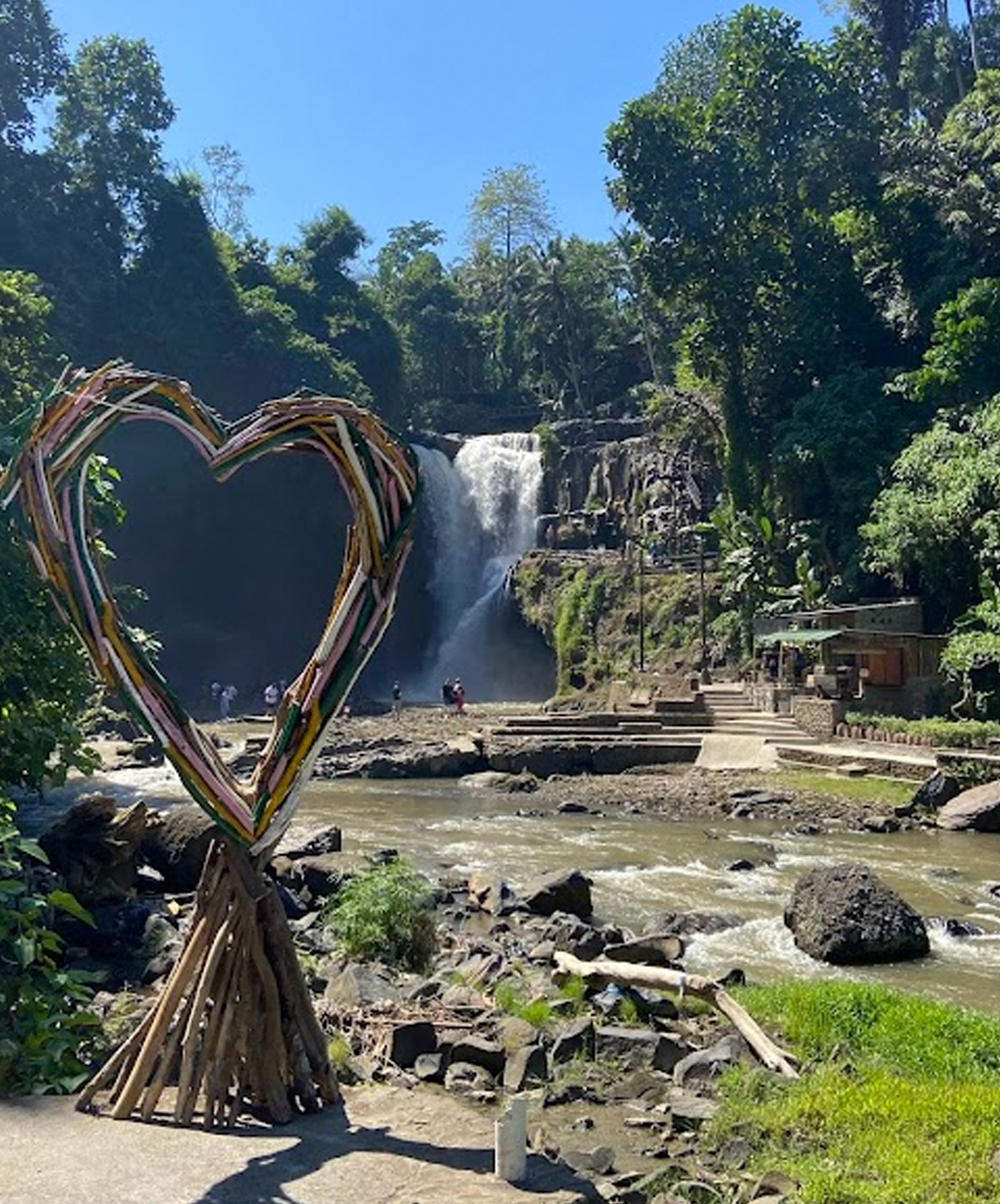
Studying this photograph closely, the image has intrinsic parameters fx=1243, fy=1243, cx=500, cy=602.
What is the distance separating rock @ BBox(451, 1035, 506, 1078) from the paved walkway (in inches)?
56.3

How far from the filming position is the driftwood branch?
7684 millimetres

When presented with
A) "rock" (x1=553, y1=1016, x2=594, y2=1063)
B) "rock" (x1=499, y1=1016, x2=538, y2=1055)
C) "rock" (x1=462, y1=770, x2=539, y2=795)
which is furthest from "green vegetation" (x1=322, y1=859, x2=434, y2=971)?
"rock" (x1=462, y1=770, x2=539, y2=795)

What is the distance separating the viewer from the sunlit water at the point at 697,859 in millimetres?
11953

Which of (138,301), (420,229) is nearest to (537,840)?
(138,301)

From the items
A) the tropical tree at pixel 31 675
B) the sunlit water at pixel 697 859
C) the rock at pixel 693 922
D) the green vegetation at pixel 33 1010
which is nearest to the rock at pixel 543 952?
the sunlit water at pixel 697 859

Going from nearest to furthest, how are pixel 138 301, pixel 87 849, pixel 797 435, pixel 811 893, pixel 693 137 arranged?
pixel 87 849, pixel 811 893, pixel 797 435, pixel 693 137, pixel 138 301

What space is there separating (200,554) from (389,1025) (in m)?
44.0

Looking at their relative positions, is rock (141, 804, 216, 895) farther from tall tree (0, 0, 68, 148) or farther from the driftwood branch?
tall tree (0, 0, 68, 148)

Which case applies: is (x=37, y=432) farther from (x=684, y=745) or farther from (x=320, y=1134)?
(x=684, y=745)

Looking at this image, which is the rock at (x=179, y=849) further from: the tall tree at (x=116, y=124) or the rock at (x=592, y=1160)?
the tall tree at (x=116, y=124)

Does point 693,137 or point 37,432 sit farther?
point 693,137

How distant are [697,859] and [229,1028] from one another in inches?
510

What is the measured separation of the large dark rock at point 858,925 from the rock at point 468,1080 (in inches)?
214

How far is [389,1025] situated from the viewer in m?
8.14
